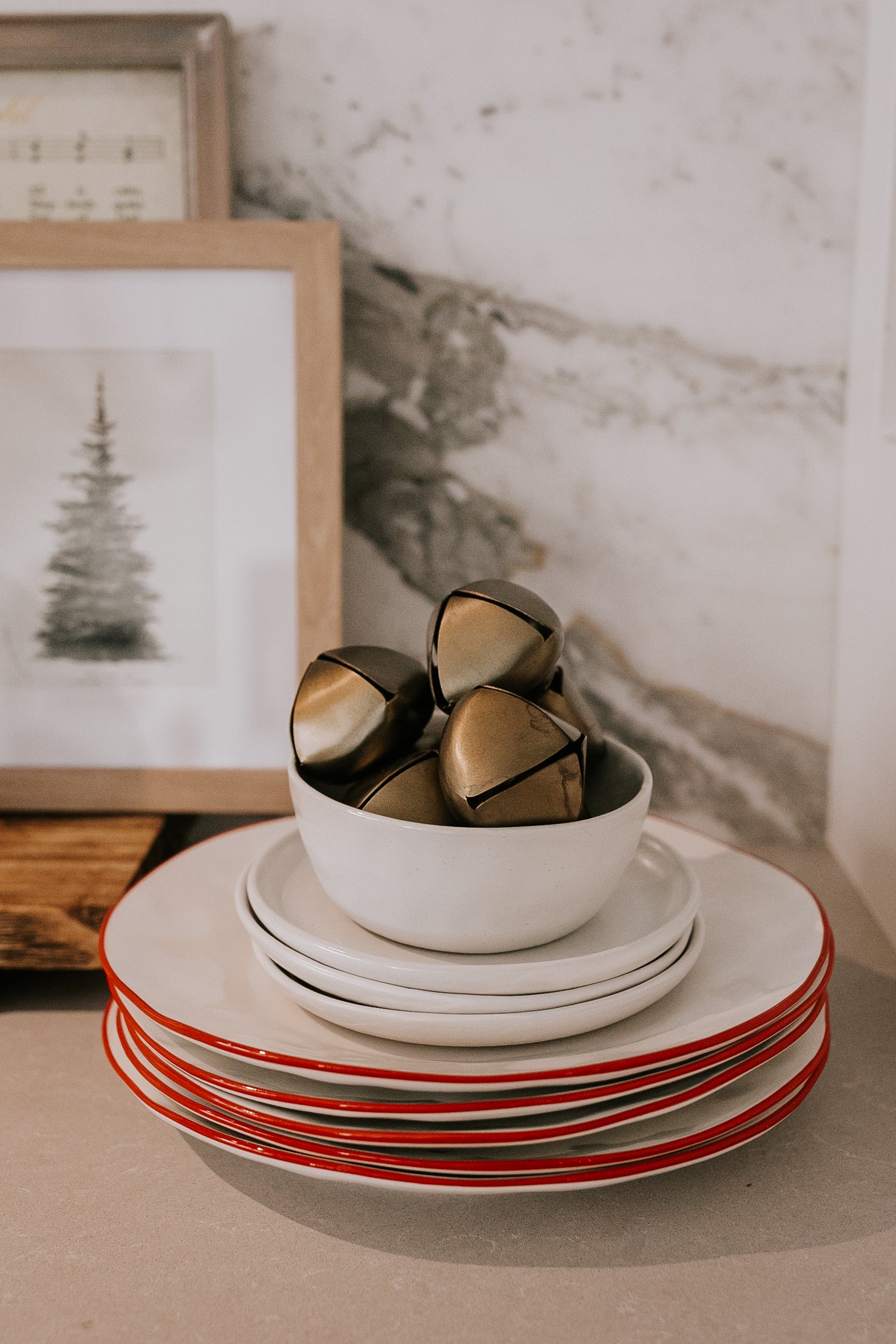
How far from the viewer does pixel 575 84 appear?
74 centimetres

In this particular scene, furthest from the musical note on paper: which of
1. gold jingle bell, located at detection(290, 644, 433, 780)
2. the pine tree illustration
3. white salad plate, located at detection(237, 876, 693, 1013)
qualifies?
white salad plate, located at detection(237, 876, 693, 1013)

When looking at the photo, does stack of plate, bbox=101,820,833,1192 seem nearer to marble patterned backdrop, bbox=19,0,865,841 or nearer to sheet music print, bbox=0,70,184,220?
marble patterned backdrop, bbox=19,0,865,841

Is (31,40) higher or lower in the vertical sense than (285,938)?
higher

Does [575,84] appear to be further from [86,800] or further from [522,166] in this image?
[86,800]

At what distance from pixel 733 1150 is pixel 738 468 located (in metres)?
0.51

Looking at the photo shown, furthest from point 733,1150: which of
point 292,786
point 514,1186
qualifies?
point 292,786

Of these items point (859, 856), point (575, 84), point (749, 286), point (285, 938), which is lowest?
point (859, 856)

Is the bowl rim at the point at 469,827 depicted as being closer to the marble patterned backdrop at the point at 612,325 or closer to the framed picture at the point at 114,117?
the marble patterned backdrop at the point at 612,325

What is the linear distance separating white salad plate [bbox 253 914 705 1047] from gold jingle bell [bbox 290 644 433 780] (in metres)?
0.09

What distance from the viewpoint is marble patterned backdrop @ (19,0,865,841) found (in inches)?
29.2

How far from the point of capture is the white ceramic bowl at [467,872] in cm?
39

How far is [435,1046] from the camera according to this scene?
1.30 feet

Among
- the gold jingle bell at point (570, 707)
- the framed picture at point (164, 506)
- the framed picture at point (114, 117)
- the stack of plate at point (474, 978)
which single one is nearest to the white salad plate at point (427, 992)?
the stack of plate at point (474, 978)

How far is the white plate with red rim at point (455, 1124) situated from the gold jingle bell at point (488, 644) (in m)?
0.16
